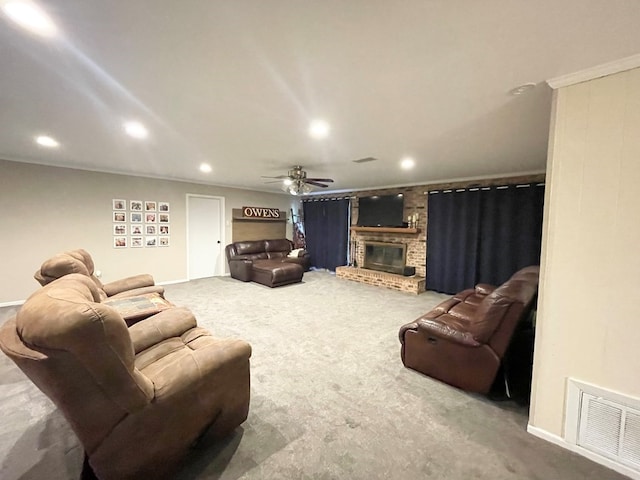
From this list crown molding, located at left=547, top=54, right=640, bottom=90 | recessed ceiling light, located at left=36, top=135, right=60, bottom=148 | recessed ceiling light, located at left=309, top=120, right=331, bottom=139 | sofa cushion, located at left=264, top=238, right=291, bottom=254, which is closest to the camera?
crown molding, located at left=547, top=54, right=640, bottom=90

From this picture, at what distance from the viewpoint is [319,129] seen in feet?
8.38

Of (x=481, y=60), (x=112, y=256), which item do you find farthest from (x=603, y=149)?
(x=112, y=256)

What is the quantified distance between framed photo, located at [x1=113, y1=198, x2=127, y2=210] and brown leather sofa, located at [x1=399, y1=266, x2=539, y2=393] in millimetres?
5406

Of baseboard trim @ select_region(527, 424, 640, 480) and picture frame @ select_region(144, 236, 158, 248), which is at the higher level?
picture frame @ select_region(144, 236, 158, 248)

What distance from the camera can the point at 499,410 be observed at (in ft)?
6.58

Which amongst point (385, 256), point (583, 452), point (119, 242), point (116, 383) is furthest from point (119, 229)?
point (583, 452)

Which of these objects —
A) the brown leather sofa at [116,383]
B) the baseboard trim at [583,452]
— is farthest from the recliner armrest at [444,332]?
the brown leather sofa at [116,383]

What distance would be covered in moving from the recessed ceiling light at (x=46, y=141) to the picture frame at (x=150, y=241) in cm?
240

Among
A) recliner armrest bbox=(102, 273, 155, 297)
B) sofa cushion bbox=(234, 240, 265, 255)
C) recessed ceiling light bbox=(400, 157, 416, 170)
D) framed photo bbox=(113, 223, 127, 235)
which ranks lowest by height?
recliner armrest bbox=(102, 273, 155, 297)

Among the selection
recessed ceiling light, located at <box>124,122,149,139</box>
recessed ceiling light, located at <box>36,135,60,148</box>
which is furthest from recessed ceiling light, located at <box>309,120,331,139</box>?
recessed ceiling light, located at <box>36,135,60,148</box>

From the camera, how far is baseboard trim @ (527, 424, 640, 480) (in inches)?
57.9

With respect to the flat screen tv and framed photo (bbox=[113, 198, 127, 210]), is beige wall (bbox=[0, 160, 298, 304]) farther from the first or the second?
the flat screen tv

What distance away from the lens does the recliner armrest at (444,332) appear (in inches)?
84.7

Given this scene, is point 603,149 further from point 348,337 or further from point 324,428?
point 348,337
